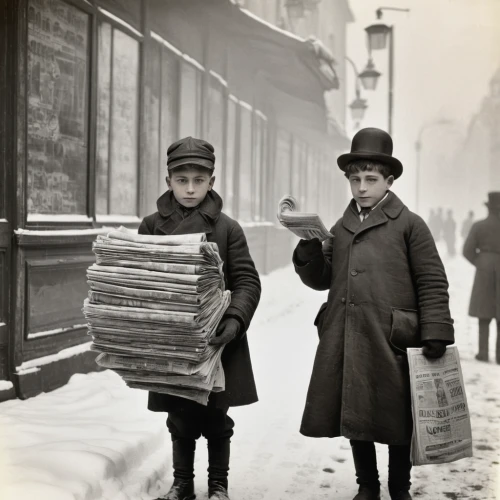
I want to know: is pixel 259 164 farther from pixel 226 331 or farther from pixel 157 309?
pixel 157 309

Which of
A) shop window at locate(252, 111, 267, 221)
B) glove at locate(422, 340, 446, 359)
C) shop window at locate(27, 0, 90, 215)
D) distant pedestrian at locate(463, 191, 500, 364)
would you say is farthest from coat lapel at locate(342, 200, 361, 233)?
shop window at locate(252, 111, 267, 221)

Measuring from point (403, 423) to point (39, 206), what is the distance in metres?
3.13

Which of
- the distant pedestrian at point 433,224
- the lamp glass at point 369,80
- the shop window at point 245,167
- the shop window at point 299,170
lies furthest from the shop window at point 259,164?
the distant pedestrian at point 433,224

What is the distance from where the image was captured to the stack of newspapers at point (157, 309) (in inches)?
104

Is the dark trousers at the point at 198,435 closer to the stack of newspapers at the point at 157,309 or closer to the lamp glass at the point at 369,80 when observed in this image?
the stack of newspapers at the point at 157,309

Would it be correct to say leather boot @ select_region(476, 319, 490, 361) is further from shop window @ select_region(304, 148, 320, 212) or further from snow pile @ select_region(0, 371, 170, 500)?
shop window @ select_region(304, 148, 320, 212)

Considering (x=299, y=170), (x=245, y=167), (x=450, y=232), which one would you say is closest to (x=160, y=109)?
(x=245, y=167)

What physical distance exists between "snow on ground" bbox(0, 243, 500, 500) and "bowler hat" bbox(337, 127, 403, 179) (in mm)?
1678

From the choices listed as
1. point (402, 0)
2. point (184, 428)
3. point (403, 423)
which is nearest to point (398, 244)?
point (403, 423)

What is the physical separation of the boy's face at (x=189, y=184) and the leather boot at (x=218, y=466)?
3.65 feet

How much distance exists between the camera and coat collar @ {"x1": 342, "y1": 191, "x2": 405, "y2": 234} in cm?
312

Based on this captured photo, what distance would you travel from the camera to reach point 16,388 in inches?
181

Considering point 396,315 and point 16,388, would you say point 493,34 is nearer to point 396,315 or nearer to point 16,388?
point 396,315

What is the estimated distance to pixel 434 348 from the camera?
2.95 meters
